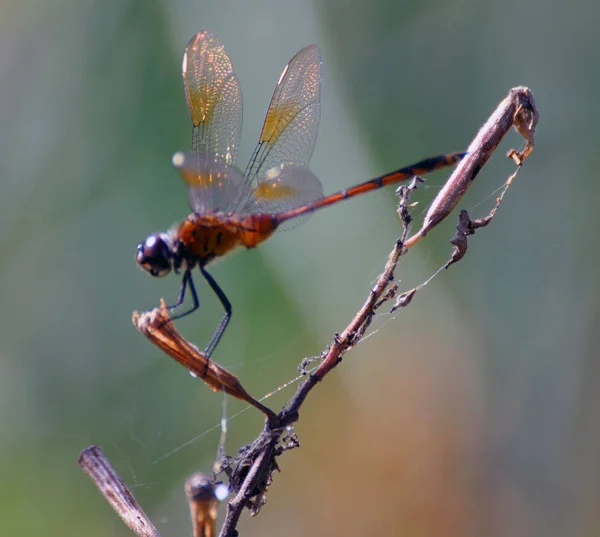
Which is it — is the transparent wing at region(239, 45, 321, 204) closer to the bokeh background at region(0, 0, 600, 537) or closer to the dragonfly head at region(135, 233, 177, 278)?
the dragonfly head at region(135, 233, 177, 278)

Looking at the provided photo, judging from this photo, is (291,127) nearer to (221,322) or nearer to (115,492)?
(221,322)

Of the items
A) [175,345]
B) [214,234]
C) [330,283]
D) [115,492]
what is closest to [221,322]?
[214,234]

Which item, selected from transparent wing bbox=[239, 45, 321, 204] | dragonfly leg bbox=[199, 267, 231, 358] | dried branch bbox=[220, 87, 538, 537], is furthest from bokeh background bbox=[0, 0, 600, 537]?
dried branch bbox=[220, 87, 538, 537]

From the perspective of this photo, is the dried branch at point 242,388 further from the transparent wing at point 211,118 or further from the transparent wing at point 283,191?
the transparent wing at point 211,118

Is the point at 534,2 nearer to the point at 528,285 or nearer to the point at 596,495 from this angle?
the point at 528,285

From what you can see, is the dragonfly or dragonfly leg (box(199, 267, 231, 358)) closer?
dragonfly leg (box(199, 267, 231, 358))

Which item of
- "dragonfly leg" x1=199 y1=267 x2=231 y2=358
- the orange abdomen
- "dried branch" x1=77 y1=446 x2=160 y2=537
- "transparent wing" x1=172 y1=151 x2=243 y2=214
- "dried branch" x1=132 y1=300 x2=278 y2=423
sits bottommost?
"dried branch" x1=77 y1=446 x2=160 y2=537

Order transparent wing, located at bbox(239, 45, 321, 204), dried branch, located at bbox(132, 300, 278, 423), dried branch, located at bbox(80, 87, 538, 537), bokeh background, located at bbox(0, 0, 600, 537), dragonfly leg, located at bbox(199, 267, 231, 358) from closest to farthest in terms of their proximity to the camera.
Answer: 1. dried branch, located at bbox(80, 87, 538, 537)
2. dried branch, located at bbox(132, 300, 278, 423)
3. dragonfly leg, located at bbox(199, 267, 231, 358)
4. transparent wing, located at bbox(239, 45, 321, 204)
5. bokeh background, located at bbox(0, 0, 600, 537)
